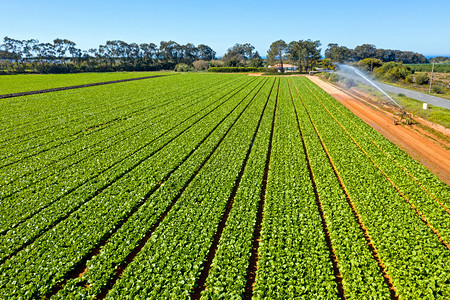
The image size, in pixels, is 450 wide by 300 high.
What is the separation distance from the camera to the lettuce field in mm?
7781

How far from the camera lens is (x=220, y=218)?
10.9m

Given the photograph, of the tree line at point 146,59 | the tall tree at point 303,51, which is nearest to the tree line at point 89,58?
the tree line at point 146,59

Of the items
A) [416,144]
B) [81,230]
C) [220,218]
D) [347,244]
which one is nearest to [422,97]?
[416,144]

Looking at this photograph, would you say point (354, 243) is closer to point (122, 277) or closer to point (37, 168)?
point (122, 277)

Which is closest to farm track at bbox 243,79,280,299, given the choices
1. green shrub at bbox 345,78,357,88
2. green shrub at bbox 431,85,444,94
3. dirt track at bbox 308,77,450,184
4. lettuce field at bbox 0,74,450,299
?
lettuce field at bbox 0,74,450,299

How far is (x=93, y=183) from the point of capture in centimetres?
1400

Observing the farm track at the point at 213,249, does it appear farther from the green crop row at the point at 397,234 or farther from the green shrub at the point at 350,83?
the green shrub at the point at 350,83

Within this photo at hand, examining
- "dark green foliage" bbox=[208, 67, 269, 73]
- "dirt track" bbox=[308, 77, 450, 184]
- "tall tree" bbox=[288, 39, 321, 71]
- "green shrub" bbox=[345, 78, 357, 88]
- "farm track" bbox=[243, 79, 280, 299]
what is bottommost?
"farm track" bbox=[243, 79, 280, 299]

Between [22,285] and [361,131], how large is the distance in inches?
1025

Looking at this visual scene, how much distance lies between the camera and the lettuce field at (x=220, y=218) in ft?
25.5

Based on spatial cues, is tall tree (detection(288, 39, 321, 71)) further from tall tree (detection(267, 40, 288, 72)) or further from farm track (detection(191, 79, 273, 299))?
farm track (detection(191, 79, 273, 299))

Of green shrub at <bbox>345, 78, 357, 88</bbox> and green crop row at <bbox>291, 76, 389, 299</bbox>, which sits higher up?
green shrub at <bbox>345, 78, 357, 88</bbox>

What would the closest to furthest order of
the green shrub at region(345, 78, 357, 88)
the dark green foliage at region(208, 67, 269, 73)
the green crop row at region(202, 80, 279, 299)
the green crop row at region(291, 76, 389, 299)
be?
the green crop row at region(291, 76, 389, 299) → the green crop row at region(202, 80, 279, 299) → the green shrub at region(345, 78, 357, 88) → the dark green foliage at region(208, 67, 269, 73)

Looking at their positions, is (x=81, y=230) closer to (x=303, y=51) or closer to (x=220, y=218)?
(x=220, y=218)
